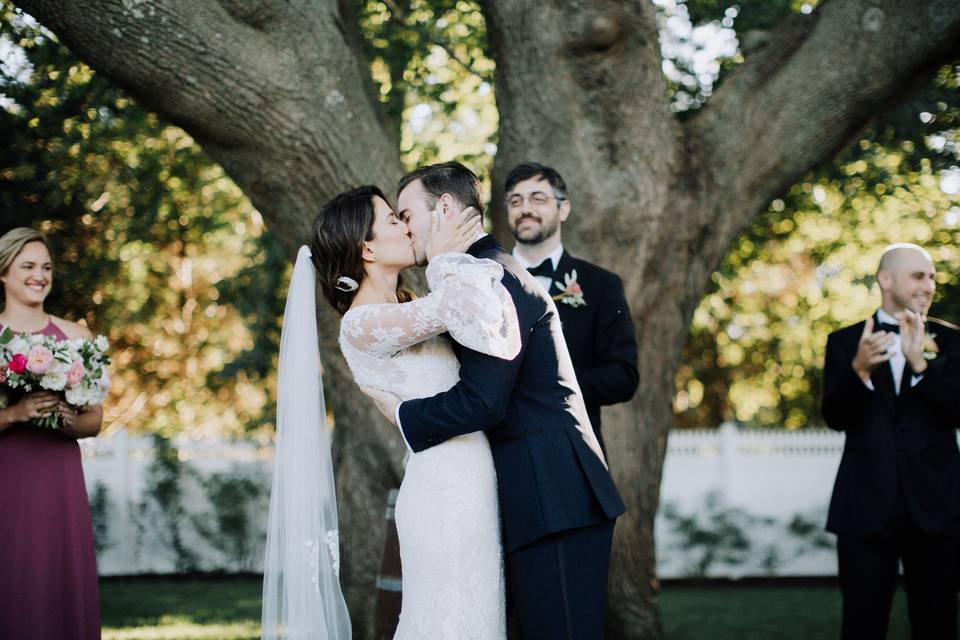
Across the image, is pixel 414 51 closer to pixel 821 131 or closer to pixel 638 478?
pixel 821 131

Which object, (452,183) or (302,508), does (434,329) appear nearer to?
(452,183)

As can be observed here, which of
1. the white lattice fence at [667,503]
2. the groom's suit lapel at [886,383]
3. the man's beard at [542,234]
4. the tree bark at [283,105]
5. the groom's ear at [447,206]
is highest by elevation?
the tree bark at [283,105]

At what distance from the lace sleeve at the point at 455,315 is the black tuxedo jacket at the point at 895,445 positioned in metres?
2.32

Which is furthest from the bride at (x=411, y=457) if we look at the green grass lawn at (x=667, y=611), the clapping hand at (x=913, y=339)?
the green grass lawn at (x=667, y=611)

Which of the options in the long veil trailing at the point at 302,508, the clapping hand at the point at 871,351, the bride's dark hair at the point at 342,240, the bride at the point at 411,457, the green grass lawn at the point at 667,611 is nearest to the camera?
the bride at the point at 411,457

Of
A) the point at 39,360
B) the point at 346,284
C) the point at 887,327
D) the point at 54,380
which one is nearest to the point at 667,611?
the point at 887,327

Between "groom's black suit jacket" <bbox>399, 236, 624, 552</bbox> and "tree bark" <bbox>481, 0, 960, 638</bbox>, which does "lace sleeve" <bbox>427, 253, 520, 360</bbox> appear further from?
"tree bark" <bbox>481, 0, 960, 638</bbox>

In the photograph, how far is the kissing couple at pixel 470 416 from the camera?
303cm

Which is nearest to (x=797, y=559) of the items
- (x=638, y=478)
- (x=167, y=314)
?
(x=638, y=478)

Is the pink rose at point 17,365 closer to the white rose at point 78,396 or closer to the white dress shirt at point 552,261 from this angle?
the white rose at point 78,396

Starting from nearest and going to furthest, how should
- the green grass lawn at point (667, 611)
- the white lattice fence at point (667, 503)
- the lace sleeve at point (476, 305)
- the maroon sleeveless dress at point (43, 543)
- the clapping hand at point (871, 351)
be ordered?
the lace sleeve at point (476, 305)
the clapping hand at point (871, 351)
the maroon sleeveless dress at point (43, 543)
the green grass lawn at point (667, 611)
the white lattice fence at point (667, 503)

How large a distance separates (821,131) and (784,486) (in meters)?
6.72

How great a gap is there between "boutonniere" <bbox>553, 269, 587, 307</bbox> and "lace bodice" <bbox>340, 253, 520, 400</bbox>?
1.31 meters

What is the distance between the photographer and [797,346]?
661 inches
